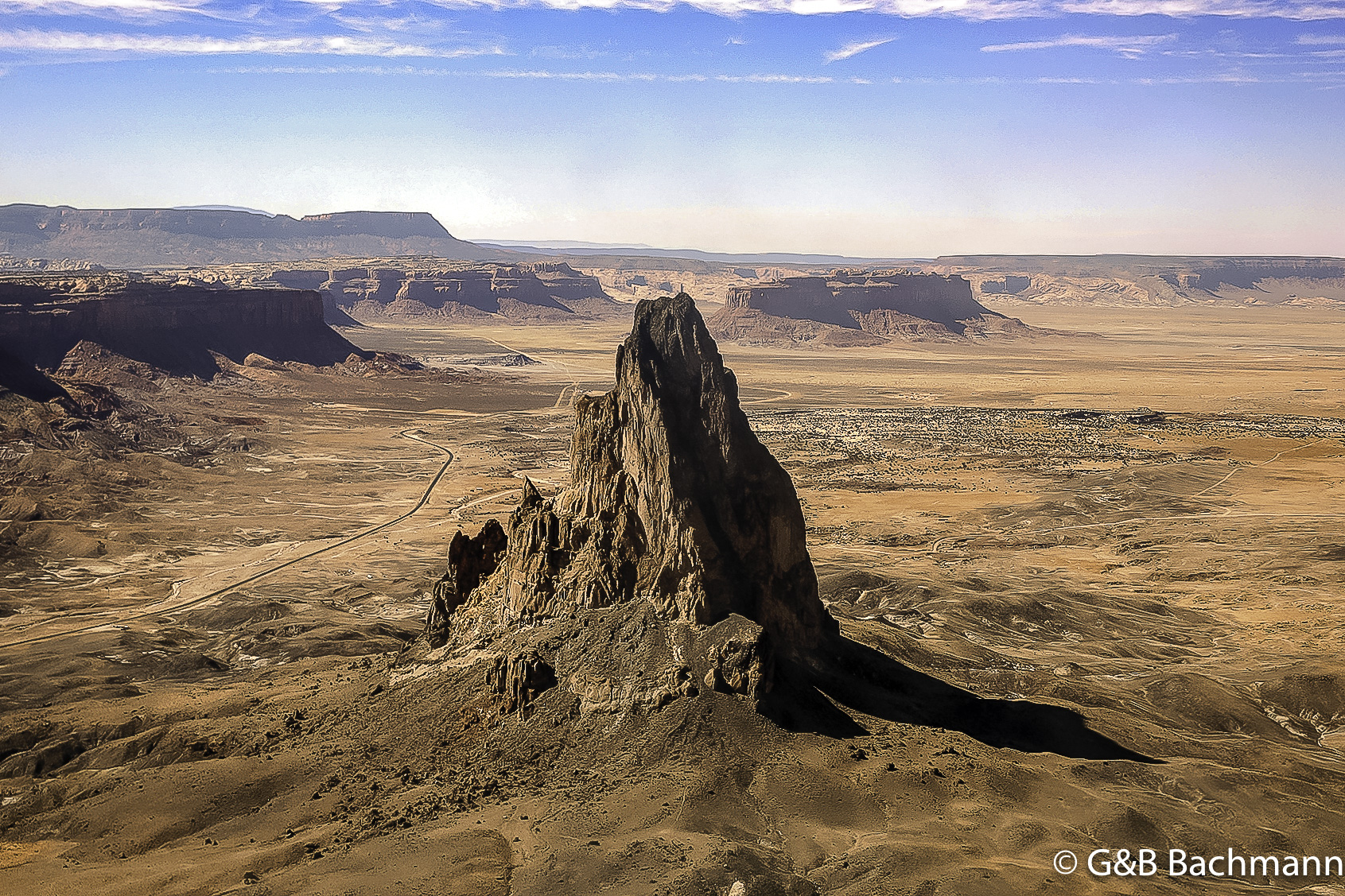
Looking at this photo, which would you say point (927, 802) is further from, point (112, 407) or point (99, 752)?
point (112, 407)

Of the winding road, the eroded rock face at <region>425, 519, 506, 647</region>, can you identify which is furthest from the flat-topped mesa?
the winding road

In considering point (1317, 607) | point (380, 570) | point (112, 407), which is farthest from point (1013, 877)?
point (112, 407)

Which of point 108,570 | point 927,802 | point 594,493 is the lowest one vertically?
point 108,570

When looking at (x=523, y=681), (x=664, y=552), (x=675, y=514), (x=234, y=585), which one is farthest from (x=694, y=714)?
(x=234, y=585)

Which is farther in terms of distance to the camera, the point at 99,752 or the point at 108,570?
the point at 108,570

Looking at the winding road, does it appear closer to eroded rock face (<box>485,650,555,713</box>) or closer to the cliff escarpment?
eroded rock face (<box>485,650,555,713</box>)

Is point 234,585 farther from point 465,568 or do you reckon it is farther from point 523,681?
point 523,681
